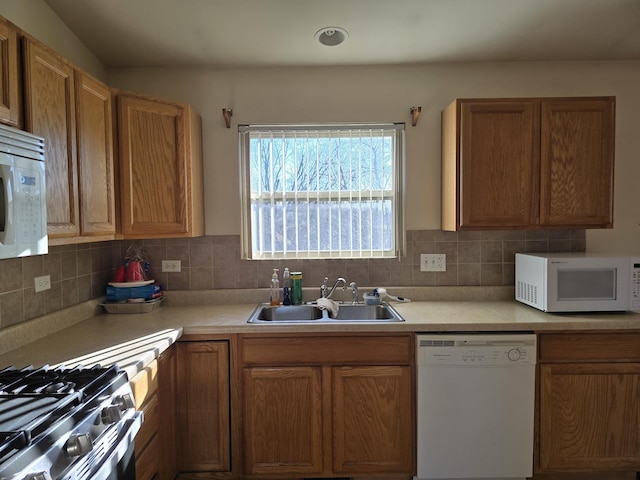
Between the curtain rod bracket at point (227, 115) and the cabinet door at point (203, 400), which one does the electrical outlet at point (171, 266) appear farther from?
the curtain rod bracket at point (227, 115)

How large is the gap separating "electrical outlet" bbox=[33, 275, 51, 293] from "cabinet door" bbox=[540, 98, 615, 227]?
2.69 meters

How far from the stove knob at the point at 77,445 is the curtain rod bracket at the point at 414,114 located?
228 centimetres

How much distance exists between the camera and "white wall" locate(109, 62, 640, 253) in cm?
238

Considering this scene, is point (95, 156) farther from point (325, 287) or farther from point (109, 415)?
point (325, 287)

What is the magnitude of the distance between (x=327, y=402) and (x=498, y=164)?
164 cm

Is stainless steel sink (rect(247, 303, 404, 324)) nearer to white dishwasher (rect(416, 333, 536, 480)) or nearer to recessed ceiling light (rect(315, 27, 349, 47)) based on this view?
white dishwasher (rect(416, 333, 536, 480))

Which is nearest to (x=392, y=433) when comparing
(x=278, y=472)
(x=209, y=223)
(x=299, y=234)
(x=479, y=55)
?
(x=278, y=472)

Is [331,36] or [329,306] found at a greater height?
[331,36]

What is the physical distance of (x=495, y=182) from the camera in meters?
2.11

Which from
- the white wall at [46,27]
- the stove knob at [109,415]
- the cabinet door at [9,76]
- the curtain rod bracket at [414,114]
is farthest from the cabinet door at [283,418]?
the white wall at [46,27]

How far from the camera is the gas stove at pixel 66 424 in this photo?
0.88 metres

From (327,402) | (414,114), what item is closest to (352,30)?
(414,114)

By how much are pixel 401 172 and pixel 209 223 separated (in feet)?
4.38

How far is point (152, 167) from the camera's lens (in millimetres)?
2053
